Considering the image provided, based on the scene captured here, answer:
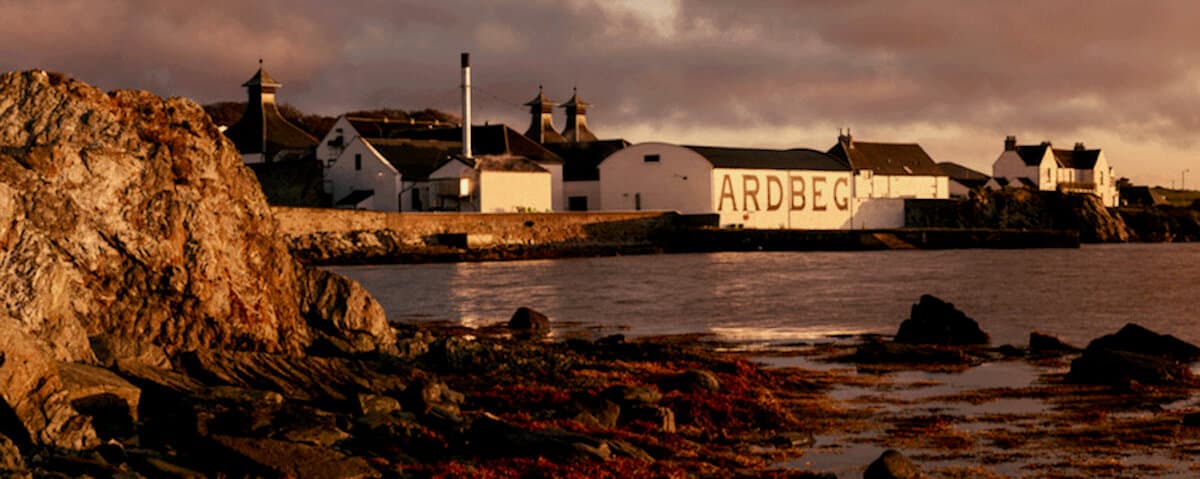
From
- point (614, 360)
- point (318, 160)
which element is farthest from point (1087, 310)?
point (318, 160)

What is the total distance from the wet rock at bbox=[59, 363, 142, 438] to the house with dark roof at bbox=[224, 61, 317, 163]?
83867mm

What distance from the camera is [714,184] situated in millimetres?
91312

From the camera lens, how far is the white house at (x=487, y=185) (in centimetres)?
8212

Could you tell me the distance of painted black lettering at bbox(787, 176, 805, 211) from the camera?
324ft

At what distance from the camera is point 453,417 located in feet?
50.5

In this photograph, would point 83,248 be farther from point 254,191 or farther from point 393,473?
point 393,473

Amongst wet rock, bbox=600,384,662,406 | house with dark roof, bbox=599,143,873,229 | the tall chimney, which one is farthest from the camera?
house with dark roof, bbox=599,143,873,229

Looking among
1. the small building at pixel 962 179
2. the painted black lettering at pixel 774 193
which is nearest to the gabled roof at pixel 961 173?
the small building at pixel 962 179

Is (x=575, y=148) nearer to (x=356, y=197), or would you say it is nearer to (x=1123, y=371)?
(x=356, y=197)

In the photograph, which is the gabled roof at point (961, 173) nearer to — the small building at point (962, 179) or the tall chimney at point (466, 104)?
the small building at point (962, 179)

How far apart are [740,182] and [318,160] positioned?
2797 centimetres

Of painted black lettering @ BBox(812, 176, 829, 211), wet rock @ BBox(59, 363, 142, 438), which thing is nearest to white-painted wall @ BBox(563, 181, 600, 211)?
painted black lettering @ BBox(812, 176, 829, 211)

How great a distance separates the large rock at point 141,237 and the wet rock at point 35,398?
1.48 metres

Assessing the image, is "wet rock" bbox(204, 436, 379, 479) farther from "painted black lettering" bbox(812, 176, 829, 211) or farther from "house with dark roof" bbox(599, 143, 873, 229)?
"painted black lettering" bbox(812, 176, 829, 211)
